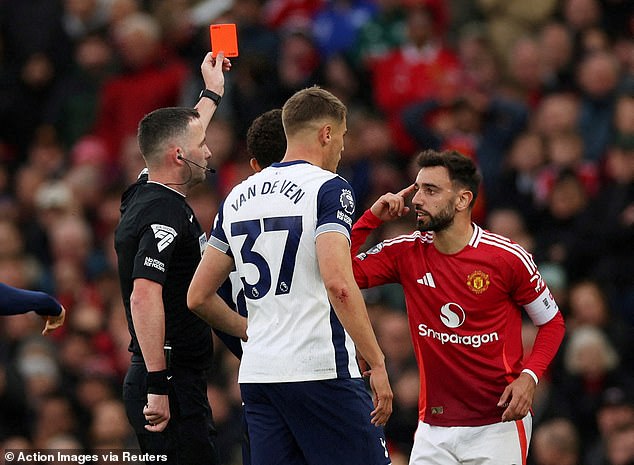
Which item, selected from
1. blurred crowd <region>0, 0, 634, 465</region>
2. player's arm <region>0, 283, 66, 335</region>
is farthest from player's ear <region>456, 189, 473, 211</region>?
blurred crowd <region>0, 0, 634, 465</region>

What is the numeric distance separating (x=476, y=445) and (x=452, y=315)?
27.4 inches

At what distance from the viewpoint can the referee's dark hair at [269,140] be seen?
291 inches

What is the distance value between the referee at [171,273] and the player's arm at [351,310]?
1.09 metres

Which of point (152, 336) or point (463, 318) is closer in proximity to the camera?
point (152, 336)

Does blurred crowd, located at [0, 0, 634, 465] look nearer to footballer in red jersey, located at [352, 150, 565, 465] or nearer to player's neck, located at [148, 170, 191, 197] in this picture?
footballer in red jersey, located at [352, 150, 565, 465]

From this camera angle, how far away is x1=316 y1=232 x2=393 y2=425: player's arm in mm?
6203

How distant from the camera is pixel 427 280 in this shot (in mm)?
7418

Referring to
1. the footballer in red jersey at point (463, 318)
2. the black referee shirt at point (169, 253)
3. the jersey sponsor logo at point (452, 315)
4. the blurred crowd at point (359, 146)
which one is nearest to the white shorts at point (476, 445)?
the footballer in red jersey at point (463, 318)

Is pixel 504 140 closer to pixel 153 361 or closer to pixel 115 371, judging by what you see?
pixel 115 371

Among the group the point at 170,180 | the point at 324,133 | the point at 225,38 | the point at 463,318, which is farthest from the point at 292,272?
the point at 225,38

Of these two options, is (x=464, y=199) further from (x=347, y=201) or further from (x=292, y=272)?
(x=292, y=272)

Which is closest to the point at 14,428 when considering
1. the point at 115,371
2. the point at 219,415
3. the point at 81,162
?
the point at 115,371

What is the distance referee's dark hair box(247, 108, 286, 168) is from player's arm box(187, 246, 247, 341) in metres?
0.87

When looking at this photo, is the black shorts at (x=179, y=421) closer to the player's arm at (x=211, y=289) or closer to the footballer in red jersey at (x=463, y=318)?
the player's arm at (x=211, y=289)
